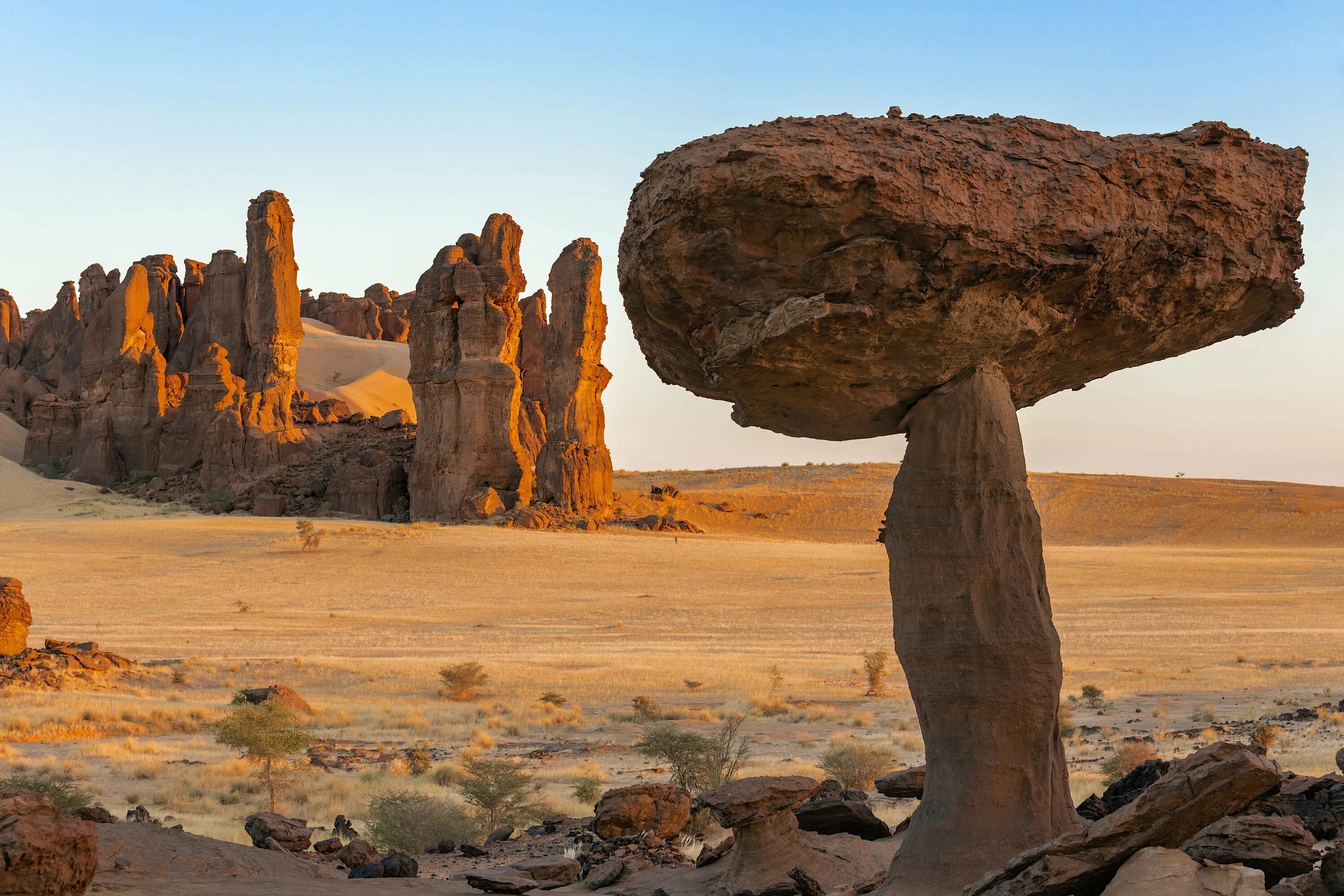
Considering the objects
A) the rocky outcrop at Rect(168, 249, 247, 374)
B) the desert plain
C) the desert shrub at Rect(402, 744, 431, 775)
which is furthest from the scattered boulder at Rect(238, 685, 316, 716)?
the rocky outcrop at Rect(168, 249, 247, 374)

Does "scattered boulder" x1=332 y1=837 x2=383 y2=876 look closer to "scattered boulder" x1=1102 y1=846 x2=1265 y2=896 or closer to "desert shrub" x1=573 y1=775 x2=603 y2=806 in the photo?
"desert shrub" x1=573 y1=775 x2=603 y2=806

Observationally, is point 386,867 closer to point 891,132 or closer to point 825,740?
point 891,132

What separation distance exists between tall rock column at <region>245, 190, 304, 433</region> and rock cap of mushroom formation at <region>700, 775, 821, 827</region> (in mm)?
64455

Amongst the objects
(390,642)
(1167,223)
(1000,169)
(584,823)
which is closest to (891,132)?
(1000,169)

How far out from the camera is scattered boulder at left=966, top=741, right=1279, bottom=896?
17.8 ft

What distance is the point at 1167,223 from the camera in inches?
268

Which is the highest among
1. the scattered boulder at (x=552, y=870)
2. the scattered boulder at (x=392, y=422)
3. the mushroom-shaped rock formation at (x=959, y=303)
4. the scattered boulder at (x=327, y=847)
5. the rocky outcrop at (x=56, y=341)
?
the rocky outcrop at (x=56, y=341)

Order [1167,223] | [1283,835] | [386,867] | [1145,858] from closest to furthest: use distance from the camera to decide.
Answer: [1145,858], [1283,835], [1167,223], [386,867]

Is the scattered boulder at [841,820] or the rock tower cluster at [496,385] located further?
the rock tower cluster at [496,385]

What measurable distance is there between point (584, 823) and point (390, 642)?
17966 millimetres

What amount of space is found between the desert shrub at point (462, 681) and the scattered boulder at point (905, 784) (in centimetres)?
1139

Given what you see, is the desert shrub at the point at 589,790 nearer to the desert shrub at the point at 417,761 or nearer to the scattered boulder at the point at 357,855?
the desert shrub at the point at 417,761

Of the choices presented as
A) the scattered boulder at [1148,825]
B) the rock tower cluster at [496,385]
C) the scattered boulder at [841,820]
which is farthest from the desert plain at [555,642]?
the scattered boulder at [1148,825]

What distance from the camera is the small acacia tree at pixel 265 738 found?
13211 millimetres
